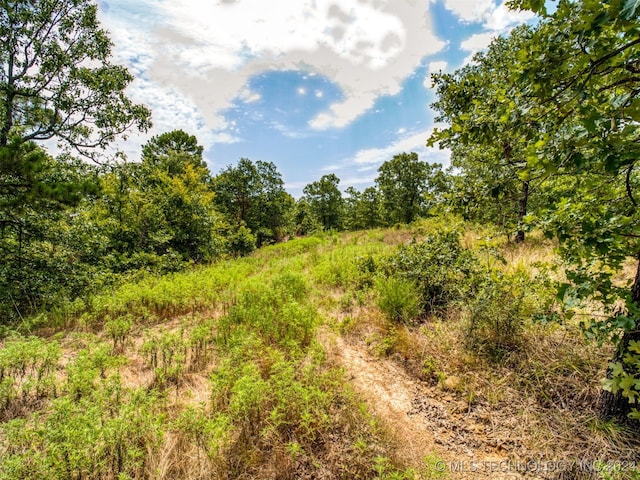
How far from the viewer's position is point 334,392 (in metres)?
2.59

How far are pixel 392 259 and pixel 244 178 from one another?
65.8ft

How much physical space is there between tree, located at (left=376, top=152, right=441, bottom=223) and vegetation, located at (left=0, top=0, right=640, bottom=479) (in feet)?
69.8

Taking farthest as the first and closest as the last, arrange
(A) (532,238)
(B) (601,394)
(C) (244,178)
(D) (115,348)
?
(C) (244,178)
(A) (532,238)
(D) (115,348)
(B) (601,394)

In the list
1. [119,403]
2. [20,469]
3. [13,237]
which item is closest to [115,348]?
[119,403]

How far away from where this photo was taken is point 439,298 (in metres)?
4.34

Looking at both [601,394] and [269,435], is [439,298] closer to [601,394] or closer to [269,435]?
[601,394]

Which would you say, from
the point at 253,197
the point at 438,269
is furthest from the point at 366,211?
the point at 438,269

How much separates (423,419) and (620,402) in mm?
1586

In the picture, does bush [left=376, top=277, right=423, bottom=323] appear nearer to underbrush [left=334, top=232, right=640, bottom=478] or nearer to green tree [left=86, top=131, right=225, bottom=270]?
underbrush [left=334, top=232, right=640, bottom=478]

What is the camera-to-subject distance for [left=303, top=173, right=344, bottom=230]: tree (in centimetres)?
3706

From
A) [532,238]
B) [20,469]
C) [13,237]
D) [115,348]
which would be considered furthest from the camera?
[532,238]

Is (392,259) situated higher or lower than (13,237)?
lower

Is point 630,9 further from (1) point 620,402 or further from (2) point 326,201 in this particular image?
(2) point 326,201

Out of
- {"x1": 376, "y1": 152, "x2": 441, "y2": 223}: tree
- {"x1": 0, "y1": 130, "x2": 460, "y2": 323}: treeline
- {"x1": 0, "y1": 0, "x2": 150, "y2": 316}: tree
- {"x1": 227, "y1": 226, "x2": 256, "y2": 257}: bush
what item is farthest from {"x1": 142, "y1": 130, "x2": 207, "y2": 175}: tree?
{"x1": 376, "y1": 152, "x2": 441, "y2": 223}: tree
